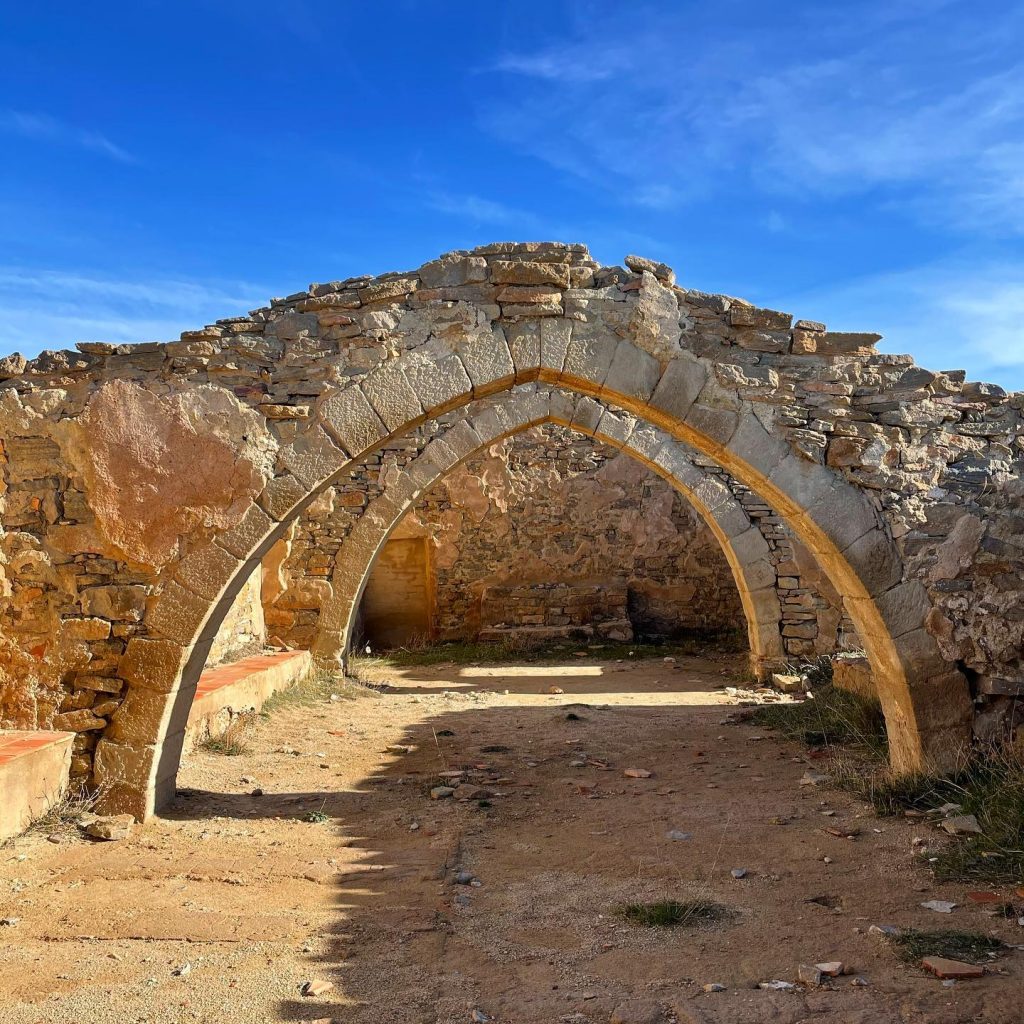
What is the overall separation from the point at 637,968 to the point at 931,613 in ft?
7.91

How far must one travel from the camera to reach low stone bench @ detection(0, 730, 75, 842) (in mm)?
3748

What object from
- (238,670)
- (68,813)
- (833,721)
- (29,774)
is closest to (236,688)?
(238,670)

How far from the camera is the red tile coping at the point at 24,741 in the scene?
383 cm

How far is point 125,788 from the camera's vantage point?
421 centimetres

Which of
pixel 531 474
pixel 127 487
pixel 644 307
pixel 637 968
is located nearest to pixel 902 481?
pixel 644 307

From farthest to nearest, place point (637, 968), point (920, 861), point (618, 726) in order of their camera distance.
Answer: point (618, 726), point (920, 861), point (637, 968)

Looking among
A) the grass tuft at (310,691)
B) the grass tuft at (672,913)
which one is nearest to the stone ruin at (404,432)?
the grass tuft at (672,913)

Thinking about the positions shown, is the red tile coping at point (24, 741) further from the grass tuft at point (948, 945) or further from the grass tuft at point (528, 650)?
the grass tuft at point (528, 650)

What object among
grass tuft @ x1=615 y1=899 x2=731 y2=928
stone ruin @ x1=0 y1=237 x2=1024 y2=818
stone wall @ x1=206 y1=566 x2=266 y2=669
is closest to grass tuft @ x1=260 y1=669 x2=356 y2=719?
stone wall @ x1=206 y1=566 x2=266 y2=669

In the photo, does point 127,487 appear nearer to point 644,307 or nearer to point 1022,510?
point 644,307

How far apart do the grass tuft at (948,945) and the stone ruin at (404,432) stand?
1.53 metres

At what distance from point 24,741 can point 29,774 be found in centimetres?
23

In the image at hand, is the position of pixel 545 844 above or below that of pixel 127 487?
below

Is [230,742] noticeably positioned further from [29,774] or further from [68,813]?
[29,774]
